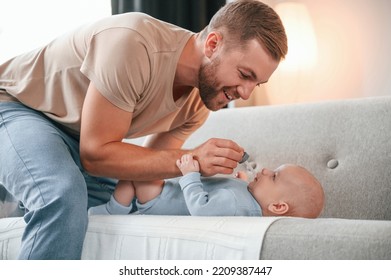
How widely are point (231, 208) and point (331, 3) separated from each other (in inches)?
64.8

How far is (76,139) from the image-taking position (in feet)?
5.67

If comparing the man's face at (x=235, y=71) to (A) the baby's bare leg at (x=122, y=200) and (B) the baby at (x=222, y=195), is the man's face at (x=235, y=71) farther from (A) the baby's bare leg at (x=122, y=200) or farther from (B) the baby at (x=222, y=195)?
(A) the baby's bare leg at (x=122, y=200)

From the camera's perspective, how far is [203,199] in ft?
4.91

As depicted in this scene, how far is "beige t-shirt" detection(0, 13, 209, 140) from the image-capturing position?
152 centimetres

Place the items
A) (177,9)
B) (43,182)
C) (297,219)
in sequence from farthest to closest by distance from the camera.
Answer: (177,9) → (43,182) → (297,219)

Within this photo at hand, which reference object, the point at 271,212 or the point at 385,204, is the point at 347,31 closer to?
the point at 385,204

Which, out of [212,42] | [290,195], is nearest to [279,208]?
[290,195]

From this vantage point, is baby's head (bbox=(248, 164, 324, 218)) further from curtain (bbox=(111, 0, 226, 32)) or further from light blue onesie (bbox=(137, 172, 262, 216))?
curtain (bbox=(111, 0, 226, 32))

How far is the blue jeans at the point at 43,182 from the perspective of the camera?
4.47 ft

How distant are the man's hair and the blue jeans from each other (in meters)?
0.59

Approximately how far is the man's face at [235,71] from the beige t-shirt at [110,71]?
0.36 ft

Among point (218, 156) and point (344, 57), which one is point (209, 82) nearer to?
point (218, 156)

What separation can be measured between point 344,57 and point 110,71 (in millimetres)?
1539
